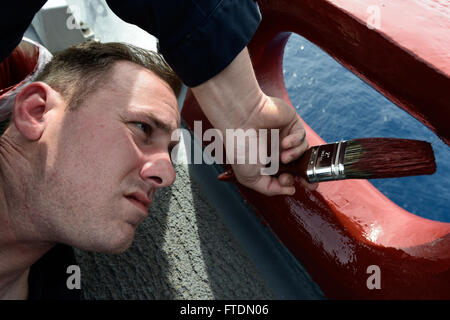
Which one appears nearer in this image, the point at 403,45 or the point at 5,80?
the point at 403,45

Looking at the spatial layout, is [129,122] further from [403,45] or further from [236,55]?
[403,45]

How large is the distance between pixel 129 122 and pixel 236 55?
0.28 m

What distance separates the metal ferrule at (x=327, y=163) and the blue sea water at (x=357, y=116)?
0.48 m

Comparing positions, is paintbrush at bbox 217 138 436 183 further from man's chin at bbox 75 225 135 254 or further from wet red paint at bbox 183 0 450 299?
man's chin at bbox 75 225 135 254

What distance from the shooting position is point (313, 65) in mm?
1612

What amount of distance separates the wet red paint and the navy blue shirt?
0.21m

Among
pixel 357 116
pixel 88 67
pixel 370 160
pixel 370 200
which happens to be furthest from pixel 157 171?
pixel 357 116

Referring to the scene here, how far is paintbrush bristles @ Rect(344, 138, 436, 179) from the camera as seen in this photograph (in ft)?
2.21

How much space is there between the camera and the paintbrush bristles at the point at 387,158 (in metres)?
0.67

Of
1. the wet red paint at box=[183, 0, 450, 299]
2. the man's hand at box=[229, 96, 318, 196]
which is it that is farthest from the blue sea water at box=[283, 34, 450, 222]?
the man's hand at box=[229, 96, 318, 196]

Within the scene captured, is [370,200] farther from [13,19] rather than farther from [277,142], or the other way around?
[13,19]

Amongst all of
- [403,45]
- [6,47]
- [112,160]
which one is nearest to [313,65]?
[403,45]

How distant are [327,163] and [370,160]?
9 cm

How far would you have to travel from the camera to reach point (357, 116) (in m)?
1.35
